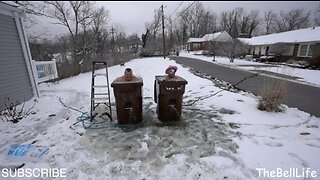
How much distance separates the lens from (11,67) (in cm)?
648

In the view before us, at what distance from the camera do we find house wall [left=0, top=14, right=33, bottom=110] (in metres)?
6.16

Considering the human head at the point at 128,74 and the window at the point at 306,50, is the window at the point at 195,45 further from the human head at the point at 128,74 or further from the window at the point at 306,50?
the human head at the point at 128,74

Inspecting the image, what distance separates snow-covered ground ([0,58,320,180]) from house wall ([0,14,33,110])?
4.08ft

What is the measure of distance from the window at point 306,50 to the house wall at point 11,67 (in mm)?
27009

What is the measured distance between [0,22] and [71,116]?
384 centimetres

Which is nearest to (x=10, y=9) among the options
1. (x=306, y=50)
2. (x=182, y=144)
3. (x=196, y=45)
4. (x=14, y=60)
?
(x=14, y=60)

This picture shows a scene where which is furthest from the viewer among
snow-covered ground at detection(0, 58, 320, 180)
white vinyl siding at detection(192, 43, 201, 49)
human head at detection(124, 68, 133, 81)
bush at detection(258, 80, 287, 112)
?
white vinyl siding at detection(192, 43, 201, 49)

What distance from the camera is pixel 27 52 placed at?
711cm

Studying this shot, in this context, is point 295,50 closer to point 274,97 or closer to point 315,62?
point 315,62

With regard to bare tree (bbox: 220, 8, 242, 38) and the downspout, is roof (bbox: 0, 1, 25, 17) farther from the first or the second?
bare tree (bbox: 220, 8, 242, 38)

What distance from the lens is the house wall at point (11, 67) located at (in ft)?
20.2

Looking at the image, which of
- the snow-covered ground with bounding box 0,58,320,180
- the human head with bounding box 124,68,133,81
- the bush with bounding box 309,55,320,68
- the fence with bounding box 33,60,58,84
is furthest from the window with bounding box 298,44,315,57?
the fence with bounding box 33,60,58,84

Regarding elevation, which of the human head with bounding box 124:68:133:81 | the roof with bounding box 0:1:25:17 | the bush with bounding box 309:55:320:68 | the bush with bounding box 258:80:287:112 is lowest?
A: the bush with bounding box 309:55:320:68

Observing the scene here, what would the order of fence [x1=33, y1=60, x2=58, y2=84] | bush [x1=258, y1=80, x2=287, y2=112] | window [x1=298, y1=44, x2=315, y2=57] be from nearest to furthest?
bush [x1=258, y1=80, x2=287, y2=112] < fence [x1=33, y1=60, x2=58, y2=84] < window [x1=298, y1=44, x2=315, y2=57]
